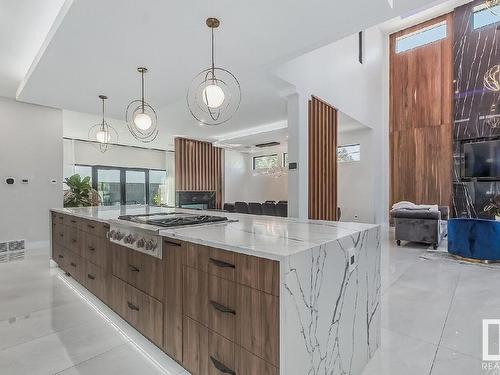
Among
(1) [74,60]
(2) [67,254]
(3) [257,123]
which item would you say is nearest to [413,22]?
(3) [257,123]

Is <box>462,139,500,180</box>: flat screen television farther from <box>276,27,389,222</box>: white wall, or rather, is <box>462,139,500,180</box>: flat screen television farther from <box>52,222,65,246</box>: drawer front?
<box>52,222,65,246</box>: drawer front

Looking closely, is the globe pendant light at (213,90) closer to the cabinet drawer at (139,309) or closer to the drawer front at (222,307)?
the cabinet drawer at (139,309)

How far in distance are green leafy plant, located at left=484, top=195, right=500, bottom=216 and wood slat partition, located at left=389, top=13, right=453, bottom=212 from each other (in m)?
0.80

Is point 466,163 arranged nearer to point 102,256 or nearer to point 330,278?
point 330,278

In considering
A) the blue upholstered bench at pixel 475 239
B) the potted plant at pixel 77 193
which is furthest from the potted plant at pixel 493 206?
the potted plant at pixel 77 193

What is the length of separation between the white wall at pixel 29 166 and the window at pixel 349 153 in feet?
23.9

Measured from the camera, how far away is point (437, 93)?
7.72 meters

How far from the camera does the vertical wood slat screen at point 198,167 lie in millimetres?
9492

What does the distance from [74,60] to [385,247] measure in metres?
5.89

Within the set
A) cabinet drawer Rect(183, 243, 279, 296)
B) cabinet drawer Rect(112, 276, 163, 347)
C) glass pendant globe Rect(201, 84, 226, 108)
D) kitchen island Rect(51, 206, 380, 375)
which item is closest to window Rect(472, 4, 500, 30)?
glass pendant globe Rect(201, 84, 226, 108)

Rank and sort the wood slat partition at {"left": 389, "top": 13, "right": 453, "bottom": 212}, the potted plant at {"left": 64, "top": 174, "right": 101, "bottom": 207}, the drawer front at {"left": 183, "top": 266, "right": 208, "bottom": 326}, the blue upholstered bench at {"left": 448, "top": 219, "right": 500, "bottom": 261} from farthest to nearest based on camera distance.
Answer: the wood slat partition at {"left": 389, "top": 13, "right": 453, "bottom": 212} < the potted plant at {"left": 64, "top": 174, "right": 101, "bottom": 207} < the blue upholstered bench at {"left": 448, "top": 219, "right": 500, "bottom": 261} < the drawer front at {"left": 183, "top": 266, "right": 208, "bottom": 326}

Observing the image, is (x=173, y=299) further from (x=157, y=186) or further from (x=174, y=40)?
(x=157, y=186)

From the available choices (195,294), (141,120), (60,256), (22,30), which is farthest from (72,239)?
(22,30)

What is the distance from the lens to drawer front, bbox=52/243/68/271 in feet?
11.6
